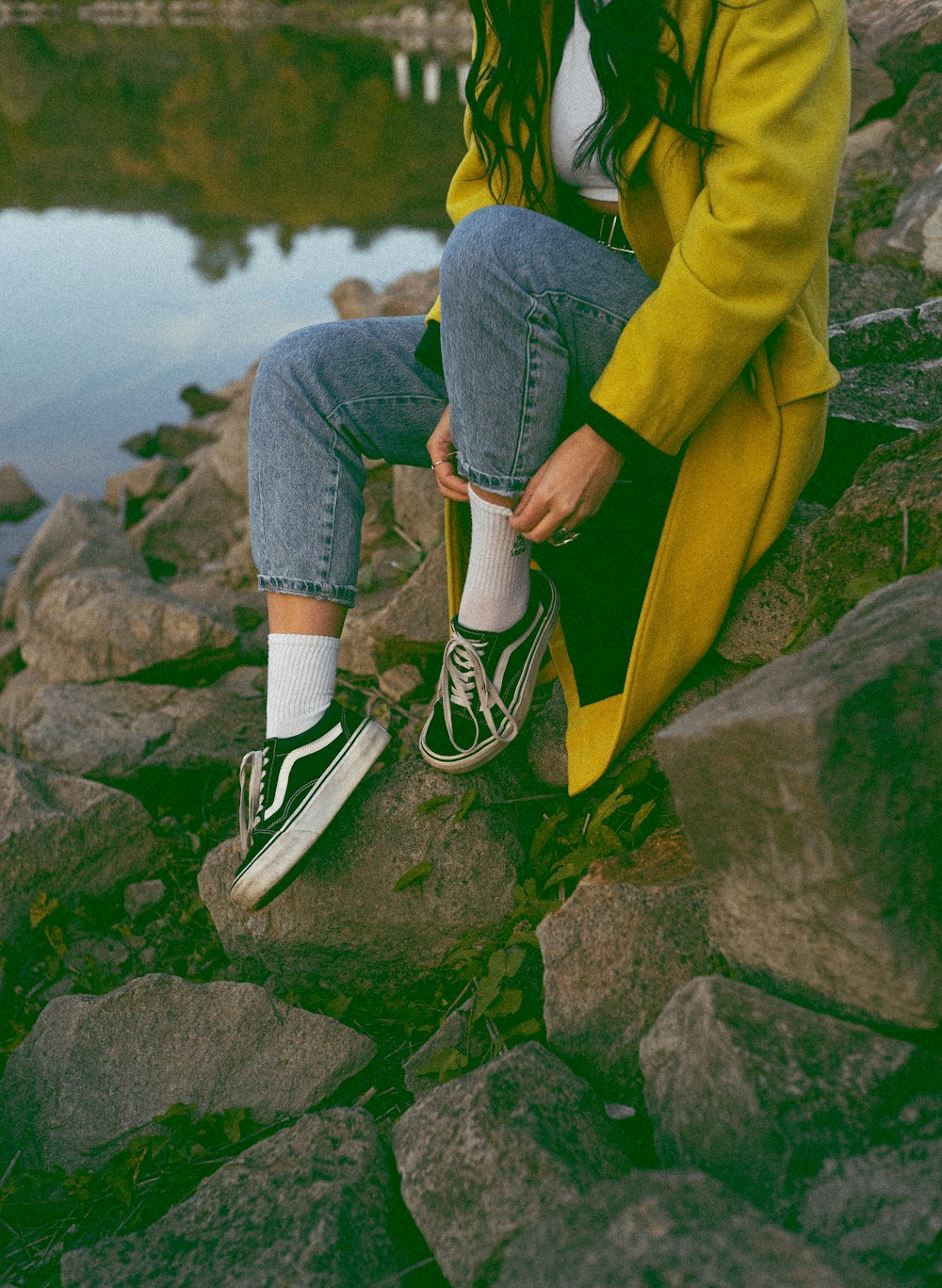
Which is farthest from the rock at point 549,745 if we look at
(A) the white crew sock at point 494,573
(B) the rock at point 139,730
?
(B) the rock at point 139,730

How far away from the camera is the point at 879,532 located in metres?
1.62

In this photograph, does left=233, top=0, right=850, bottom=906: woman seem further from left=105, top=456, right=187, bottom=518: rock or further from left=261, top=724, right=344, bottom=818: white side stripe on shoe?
left=105, top=456, right=187, bottom=518: rock

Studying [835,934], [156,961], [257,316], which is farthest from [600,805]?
[257,316]

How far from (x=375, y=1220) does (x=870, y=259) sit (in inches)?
116

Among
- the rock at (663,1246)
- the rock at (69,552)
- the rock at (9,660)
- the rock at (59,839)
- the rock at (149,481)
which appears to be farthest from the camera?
the rock at (149,481)

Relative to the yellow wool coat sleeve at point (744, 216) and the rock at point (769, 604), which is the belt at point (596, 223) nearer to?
the yellow wool coat sleeve at point (744, 216)

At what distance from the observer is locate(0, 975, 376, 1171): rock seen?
5.64 ft

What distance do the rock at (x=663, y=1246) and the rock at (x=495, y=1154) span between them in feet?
0.53

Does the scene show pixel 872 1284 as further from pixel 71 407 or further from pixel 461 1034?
pixel 71 407

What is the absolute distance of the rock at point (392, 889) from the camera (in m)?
1.84

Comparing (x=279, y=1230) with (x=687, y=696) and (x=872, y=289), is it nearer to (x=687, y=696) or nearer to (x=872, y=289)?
(x=687, y=696)

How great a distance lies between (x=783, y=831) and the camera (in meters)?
1.17

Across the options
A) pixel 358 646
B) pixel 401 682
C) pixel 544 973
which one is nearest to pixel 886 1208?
pixel 544 973

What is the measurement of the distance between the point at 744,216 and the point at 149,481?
483 centimetres
